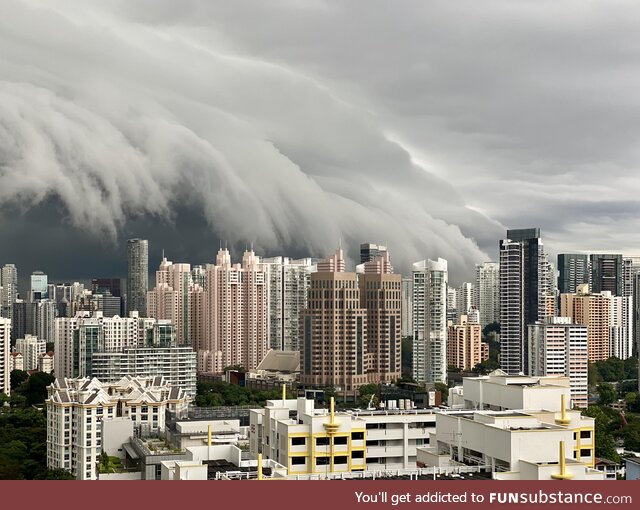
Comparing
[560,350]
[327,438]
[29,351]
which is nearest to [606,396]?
[560,350]

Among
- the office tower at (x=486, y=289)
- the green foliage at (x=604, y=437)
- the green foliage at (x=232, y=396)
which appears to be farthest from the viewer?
the office tower at (x=486, y=289)

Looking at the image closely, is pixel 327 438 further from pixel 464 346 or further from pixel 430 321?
pixel 464 346

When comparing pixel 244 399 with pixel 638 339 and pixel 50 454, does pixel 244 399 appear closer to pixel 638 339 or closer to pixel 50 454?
pixel 50 454

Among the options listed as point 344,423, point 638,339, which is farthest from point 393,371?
point 344,423

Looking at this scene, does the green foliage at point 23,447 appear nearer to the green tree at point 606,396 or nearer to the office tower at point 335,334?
the office tower at point 335,334

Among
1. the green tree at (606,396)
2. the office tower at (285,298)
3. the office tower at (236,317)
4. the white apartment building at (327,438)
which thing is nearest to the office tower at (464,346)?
the office tower at (285,298)

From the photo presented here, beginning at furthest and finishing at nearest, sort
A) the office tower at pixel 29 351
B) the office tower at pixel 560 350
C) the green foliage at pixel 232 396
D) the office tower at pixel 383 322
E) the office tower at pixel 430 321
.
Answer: the office tower at pixel 29 351
the office tower at pixel 430 321
the office tower at pixel 383 322
the office tower at pixel 560 350
the green foliage at pixel 232 396

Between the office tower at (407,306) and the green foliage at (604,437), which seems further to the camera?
the office tower at (407,306)
